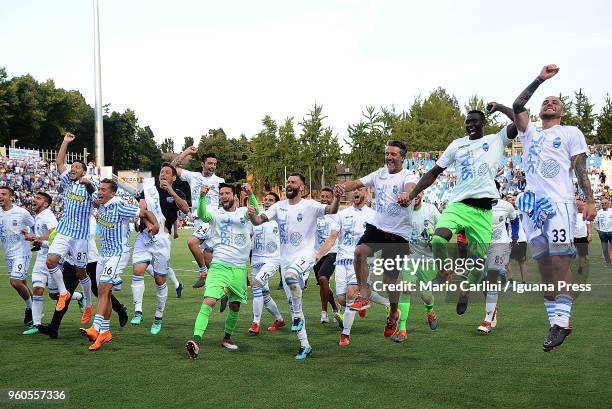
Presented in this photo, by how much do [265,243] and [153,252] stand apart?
1.97m

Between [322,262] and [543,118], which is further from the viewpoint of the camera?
[322,262]

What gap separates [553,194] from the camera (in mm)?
7426

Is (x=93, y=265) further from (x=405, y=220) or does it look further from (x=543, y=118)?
(x=543, y=118)

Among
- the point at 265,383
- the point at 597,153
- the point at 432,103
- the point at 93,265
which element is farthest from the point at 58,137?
the point at 265,383

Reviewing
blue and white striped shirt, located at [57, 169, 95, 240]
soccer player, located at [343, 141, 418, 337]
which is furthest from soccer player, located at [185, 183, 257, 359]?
blue and white striped shirt, located at [57, 169, 95, 240]

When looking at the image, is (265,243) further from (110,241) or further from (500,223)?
(500,223)

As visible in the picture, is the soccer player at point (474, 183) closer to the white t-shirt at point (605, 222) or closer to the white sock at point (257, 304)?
the white sock at point (257, 304)

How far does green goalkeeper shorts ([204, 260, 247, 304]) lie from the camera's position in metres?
9.75

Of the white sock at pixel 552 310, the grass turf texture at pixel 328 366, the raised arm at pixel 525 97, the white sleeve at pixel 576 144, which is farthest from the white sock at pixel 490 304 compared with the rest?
the white sleeve at pixel 576 144

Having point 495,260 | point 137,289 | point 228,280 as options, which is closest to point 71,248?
point 137,289

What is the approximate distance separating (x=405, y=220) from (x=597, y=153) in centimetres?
4842

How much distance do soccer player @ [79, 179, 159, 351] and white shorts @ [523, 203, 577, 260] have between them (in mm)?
5210

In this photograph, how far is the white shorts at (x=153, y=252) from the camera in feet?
39.8

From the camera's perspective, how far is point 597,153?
53.4 metres
